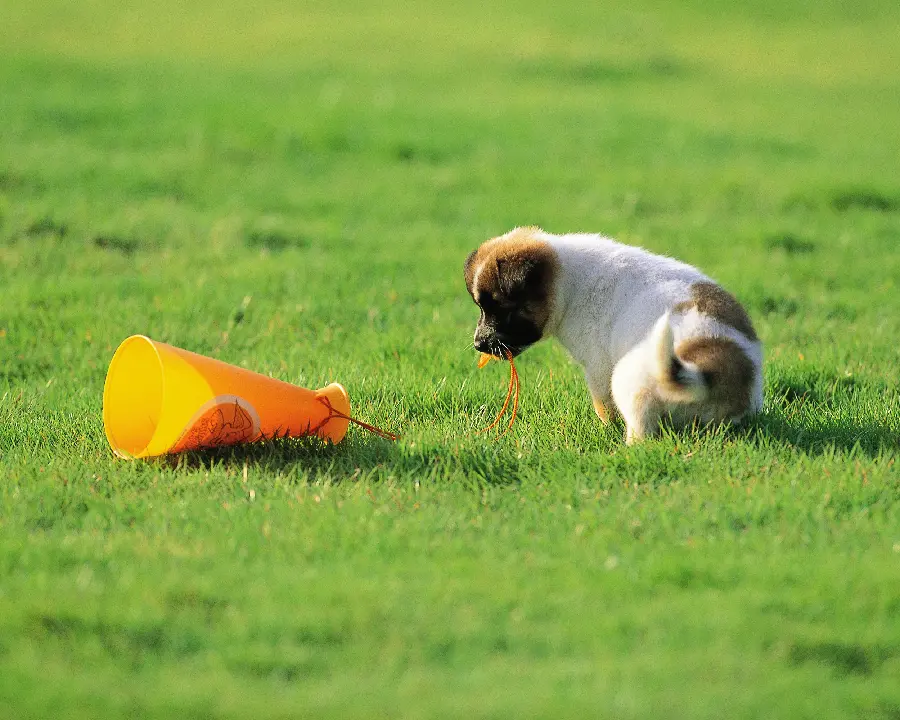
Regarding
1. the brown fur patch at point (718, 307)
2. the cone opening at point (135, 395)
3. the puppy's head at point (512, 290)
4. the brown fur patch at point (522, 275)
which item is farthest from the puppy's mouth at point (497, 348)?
the cone opening at point (135, 395)

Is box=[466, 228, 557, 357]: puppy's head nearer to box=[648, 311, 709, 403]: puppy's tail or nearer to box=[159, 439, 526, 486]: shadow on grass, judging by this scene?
box=[159, 439, 526, 486]: shadow on grass

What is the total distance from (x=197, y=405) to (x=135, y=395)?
701 millimetres

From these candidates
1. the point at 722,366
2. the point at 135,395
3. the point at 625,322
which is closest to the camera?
the point at 722,366

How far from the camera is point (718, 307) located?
16.0ft

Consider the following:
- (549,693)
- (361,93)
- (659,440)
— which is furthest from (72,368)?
(361,93)

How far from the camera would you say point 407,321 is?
7.23 metres

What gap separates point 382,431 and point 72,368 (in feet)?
7.11

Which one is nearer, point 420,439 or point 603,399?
point 420,439

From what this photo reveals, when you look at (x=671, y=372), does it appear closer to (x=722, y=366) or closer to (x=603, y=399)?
(x=722, y=366)

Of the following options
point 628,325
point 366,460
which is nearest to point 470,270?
point 628,325

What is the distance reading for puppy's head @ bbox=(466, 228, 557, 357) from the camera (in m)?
5.15

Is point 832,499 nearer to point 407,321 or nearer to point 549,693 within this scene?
point 549,693

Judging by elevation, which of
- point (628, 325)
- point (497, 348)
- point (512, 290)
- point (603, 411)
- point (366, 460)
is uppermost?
point (512, 290)

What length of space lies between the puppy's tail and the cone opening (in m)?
2.27
